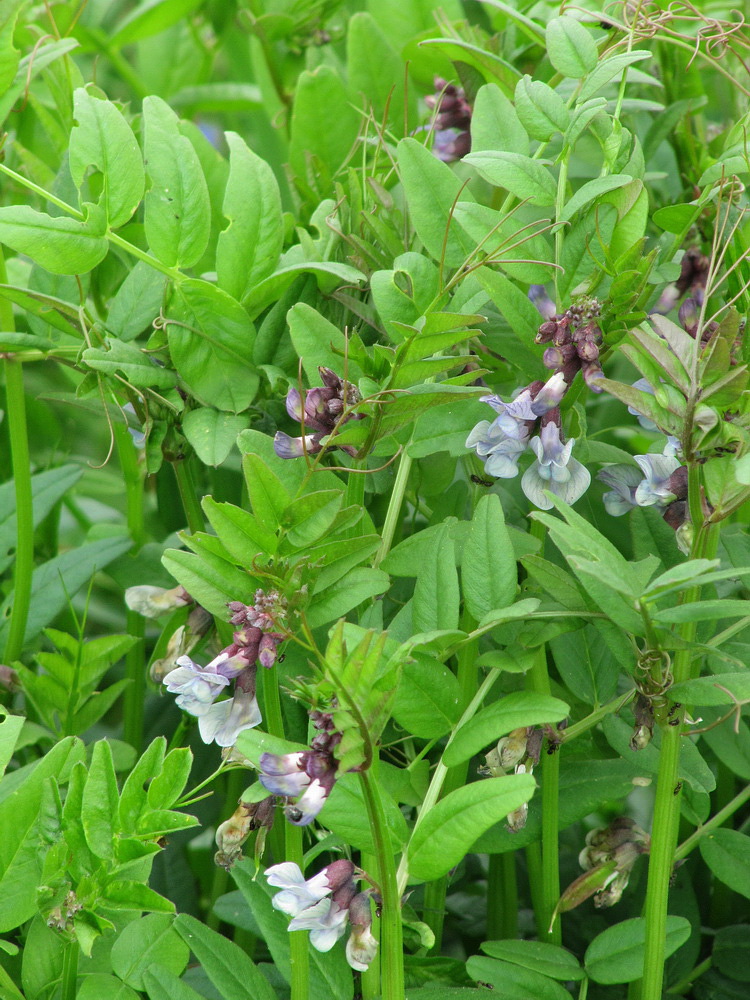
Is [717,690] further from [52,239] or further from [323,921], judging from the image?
[52,239]

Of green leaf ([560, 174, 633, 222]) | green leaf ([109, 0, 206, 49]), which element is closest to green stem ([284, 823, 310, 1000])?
green leaf ([560, 174, 633, 222])

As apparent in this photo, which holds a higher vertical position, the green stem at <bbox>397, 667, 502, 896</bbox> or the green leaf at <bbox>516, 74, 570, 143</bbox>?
the green leaf at <bbox>516, 74, 570, 143</bbox>

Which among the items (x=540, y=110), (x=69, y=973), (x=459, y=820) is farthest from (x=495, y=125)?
(x=69, y=973)

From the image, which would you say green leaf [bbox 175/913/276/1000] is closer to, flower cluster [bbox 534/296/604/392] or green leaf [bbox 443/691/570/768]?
green leaf [bbox 443/691/570/768]

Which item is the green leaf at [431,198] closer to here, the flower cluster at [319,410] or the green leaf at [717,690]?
the flower cluster at [319,410]

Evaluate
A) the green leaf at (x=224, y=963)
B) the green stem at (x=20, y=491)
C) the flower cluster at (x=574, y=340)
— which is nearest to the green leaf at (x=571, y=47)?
the flower cluster at (x=574, y=340)

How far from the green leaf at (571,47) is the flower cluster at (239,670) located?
309 millimetres

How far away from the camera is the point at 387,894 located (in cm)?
43

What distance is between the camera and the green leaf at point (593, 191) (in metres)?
0.49

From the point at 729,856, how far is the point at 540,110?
41 cm

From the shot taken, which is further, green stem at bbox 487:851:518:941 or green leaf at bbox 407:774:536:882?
green stem at bbox 487:851:518:941

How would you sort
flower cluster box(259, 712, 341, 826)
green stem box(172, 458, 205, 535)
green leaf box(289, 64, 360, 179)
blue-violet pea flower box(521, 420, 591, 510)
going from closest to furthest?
flower cluster box(259, 712, 341, 826)
blue-violet pea flower box(521, 420, 591, 510)
green stem box(172, 458, 205, 535)
green leaf box(289, 64, 360, 179)

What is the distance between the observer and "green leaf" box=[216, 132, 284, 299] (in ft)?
1.91

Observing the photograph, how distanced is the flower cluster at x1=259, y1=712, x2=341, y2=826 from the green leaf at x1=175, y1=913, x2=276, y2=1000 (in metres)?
0.16
